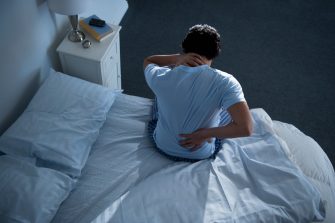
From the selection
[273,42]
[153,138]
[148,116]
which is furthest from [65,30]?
[273,42]

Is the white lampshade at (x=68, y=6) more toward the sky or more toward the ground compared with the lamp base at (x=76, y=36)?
more toward the sky

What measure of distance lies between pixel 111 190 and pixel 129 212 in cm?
24

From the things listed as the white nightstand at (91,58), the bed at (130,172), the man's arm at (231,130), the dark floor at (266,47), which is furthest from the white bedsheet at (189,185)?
the dark floor at (266,47)

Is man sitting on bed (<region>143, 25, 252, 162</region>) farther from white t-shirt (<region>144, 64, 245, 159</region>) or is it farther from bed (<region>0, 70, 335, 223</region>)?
bed (<region>0, 70, 335, 223</region>)

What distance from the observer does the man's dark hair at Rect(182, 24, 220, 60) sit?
120 centimetres

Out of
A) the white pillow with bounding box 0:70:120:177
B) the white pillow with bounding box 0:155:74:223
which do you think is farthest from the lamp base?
the white pillow with bounding box 0:155:74:223

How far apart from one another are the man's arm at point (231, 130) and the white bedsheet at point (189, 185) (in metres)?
0.12

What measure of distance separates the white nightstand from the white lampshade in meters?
0.23

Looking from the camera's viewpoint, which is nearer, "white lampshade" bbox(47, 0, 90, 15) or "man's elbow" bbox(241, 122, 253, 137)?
"man's elbow" bbox(241, 122, 253, 137)

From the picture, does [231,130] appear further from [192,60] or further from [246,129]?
[192,60]

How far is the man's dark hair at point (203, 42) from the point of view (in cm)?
120

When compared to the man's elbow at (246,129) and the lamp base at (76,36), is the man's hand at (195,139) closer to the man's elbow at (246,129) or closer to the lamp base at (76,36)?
the man's elbow at (246,129)

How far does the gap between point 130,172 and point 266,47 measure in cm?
194

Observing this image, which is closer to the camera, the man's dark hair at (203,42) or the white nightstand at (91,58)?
the man's dark hair at (203,42)
